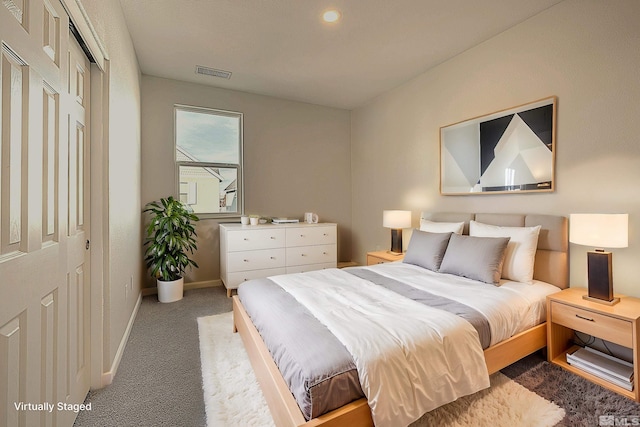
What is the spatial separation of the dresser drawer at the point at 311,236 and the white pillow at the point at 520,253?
2256mm

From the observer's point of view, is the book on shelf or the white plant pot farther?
the white plant pot

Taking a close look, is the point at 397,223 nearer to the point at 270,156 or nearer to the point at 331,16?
the point at 270,156

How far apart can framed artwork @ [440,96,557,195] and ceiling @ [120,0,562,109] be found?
834mm

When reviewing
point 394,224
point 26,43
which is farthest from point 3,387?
point 394,224

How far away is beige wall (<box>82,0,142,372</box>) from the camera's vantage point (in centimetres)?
187

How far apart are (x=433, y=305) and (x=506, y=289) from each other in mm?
730

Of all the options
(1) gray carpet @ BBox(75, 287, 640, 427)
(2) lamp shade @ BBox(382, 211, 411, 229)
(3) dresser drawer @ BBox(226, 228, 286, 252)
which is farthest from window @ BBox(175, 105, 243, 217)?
(2) lamp shade @ BBox(382, 211, 411, 229)

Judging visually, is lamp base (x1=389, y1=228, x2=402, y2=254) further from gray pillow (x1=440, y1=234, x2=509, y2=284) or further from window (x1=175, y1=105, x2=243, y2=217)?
window (x1=175, y1=105, x2=243, y2=217)

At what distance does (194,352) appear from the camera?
2291mm

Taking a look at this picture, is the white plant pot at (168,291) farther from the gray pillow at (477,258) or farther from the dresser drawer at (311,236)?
the gray pillow at (477,258)

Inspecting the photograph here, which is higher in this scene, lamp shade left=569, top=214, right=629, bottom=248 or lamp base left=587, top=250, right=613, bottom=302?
lamp shade left=569, top=214, right=629, bottom=248

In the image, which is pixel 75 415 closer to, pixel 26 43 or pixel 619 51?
pixel 26 43

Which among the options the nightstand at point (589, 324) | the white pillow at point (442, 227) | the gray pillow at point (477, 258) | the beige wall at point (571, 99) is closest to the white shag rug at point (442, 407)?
the nightstand at point (589, 324)

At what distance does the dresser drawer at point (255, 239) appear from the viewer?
3.62 meters
